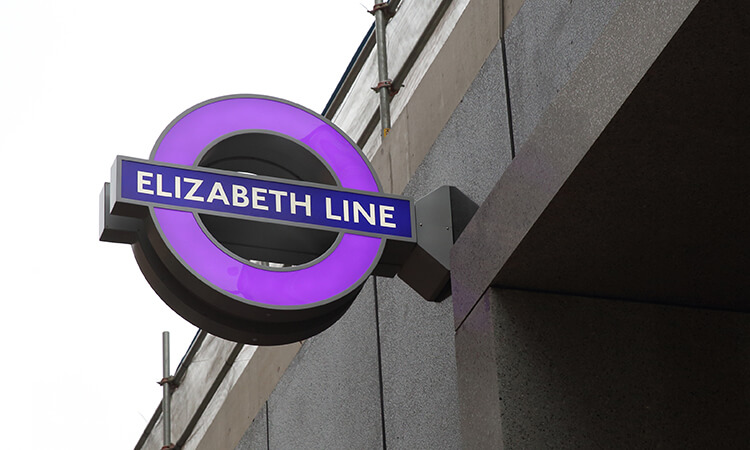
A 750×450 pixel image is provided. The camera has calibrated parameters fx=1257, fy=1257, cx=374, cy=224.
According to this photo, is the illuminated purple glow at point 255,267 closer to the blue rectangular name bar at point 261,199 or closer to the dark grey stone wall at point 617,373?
the blue rectangular name bar at point 261,199

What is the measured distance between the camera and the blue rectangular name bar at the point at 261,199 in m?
5.36

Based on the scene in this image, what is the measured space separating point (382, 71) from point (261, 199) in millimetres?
2634

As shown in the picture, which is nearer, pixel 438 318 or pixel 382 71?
pixel 438 318

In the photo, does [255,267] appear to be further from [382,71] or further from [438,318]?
[382,71]

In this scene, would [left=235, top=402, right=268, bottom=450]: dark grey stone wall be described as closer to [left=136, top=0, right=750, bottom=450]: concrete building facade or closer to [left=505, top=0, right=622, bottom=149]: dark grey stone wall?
[left=136, top=0, right=750, bottom=450]: concrete building facade

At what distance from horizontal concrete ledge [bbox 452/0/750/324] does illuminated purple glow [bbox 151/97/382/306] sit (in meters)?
0.52

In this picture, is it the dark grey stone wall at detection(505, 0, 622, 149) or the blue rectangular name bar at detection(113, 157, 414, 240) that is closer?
the blue rectangular name bar at detection(113, 157, 414, 240)

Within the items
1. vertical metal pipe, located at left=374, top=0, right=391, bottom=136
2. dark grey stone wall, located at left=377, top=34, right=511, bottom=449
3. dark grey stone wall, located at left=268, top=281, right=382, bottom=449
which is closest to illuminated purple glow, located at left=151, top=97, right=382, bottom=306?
dark grey stone wall, located at left=377, top=34, right=511, bottom=449

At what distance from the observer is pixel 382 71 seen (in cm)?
801

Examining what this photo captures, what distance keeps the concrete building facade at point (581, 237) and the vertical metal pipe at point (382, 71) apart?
24.4 inches

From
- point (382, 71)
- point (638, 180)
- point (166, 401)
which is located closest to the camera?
point (638, 180)

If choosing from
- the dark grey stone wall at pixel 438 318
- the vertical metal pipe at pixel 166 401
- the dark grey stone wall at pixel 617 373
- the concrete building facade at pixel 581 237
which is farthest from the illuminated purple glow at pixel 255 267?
the vertical metal pipe at pixel 166 401

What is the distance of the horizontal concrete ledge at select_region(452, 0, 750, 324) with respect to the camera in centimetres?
411

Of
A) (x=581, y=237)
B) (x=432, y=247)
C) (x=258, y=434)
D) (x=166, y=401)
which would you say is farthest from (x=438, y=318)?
(x=166, y=401)
